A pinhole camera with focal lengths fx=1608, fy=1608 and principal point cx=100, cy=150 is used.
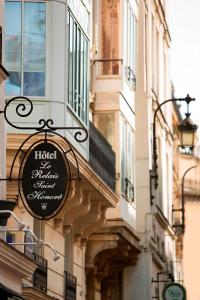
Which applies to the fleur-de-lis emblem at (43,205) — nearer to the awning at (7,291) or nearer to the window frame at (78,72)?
the awning at (7,291)

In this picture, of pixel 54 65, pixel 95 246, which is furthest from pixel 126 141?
pixel 54 65

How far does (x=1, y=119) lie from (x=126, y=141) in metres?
16.6

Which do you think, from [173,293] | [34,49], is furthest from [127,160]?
[34,49]

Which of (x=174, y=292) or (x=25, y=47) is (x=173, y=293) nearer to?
(x=174, y=292)

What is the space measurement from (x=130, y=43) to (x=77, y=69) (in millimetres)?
11214

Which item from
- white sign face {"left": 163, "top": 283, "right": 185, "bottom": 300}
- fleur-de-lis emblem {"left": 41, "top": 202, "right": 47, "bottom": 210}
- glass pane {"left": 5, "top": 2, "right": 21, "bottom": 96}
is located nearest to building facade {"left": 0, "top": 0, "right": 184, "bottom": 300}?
glass pane {"left": 5, "top": 2, "right": 21, "bottom": 96}

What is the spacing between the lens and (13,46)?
31844mm

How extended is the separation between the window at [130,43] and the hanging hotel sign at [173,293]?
601 cm

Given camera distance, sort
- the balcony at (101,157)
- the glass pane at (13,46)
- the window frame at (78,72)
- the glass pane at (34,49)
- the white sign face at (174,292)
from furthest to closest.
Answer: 1. the white sign face at (174,292)
2. the balcony at (101,157)
3. the window frame at (78,72)
4. the glass pane at (34,49)
5. the glass pane at (13,46)

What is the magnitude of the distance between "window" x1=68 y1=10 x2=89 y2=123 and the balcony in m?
1.32

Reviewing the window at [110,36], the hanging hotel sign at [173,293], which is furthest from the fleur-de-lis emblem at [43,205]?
the hanging hotel sign at [173,293]

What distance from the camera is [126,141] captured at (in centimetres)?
4350

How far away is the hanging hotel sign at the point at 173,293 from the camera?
45.3m

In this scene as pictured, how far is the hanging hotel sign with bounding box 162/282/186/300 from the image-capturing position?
45312mm
